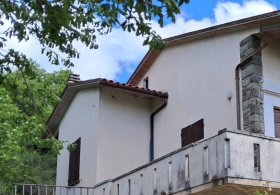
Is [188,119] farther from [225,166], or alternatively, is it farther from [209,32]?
[225,166]

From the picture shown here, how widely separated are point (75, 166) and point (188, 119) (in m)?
4.18

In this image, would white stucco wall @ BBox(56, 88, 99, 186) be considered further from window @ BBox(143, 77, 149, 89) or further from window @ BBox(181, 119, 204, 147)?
window @ BBox(181, 119, 204, 147)

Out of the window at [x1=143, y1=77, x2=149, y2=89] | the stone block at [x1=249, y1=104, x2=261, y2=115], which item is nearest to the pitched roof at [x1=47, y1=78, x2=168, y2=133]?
the window at [x1=143, y1=77, x2=149, y2=89]

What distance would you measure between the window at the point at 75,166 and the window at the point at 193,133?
3542 millimetres

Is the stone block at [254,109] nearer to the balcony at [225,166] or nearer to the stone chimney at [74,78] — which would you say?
the balcony at [225,166]

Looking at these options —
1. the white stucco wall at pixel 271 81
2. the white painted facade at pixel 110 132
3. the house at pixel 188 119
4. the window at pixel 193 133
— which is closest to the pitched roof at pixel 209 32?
the house at pixel 188 119

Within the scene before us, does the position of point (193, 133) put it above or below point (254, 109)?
below

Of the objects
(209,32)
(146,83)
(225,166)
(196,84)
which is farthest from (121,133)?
(225,166)

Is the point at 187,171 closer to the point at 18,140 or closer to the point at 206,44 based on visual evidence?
the point at 206,44

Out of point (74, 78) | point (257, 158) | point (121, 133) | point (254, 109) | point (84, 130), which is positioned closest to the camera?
point (257, 158)

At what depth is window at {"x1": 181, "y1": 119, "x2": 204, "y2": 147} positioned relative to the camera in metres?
14.3

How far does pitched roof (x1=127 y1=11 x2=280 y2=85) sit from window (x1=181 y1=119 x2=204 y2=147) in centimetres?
242

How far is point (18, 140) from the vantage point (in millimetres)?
18172

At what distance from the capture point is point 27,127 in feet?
49.3
